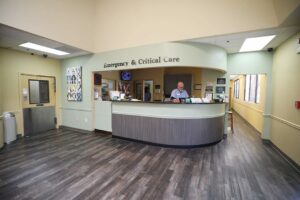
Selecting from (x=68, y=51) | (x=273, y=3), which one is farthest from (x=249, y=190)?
(x=68, y=51)

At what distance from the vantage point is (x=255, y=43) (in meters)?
3.98

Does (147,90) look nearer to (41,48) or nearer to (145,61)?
(145,61)

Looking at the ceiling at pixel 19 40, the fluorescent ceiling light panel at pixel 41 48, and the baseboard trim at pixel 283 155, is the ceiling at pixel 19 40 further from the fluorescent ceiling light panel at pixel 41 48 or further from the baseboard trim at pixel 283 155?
the baseboard trim at pixel 283 155

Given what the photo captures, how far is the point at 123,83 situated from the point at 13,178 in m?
5.07

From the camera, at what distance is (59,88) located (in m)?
6.11

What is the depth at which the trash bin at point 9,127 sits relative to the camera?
4.29 meters

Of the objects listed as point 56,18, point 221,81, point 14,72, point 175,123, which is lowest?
point 175,123

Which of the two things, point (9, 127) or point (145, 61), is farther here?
point (9, 127)

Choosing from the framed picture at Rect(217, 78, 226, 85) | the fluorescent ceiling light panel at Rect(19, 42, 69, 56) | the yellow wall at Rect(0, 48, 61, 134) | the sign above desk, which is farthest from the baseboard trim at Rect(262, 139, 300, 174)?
the yellow wall at Rect(0, 48, 61, 134)

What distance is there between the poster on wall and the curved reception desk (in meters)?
2.35

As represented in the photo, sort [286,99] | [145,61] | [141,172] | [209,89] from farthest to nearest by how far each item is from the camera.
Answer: [209,89], [145,61], [286,99], [141,172]

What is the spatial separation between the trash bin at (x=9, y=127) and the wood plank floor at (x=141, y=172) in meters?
0.28

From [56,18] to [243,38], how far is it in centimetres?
481

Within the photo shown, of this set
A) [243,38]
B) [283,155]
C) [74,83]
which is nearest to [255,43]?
[243,38]
